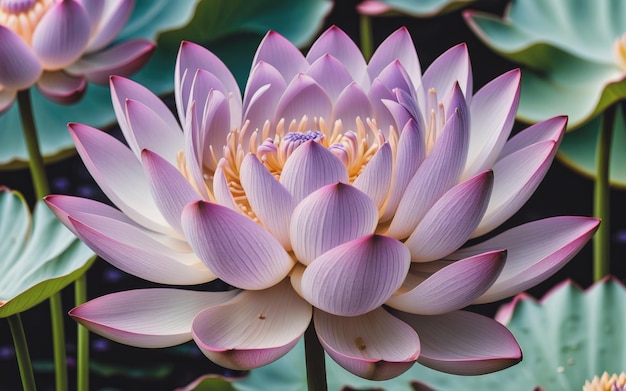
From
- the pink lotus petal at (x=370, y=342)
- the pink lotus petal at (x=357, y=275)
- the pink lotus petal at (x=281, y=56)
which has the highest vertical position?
the pink lotus petal at (x=281, y=56)

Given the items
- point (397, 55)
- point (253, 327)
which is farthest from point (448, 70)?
point (253, 327)

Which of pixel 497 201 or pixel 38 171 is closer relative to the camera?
pixel 497 201

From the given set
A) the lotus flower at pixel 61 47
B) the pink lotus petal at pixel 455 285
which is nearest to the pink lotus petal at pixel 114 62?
the lotus flower at pixel 61 47

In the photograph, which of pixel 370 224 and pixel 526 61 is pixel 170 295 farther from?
pixel 526 61

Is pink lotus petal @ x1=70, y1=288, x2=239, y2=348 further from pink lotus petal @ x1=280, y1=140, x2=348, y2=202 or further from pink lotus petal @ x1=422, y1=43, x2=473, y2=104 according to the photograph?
pink lotus petal @ x1=422, y1=43, x2=473, y2=104

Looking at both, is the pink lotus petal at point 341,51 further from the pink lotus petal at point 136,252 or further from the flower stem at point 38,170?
the flower stem at point 38,170

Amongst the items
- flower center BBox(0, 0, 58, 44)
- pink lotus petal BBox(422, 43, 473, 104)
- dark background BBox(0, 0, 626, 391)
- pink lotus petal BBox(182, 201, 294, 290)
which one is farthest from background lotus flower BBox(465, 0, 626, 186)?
pink lotus petal BBox(182, 201, 294, 290)

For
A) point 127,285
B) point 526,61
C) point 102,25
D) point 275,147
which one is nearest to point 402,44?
point 275,147
